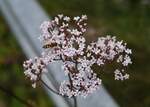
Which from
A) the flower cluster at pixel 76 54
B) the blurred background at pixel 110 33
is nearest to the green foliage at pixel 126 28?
the blurred background at pixel 110 33

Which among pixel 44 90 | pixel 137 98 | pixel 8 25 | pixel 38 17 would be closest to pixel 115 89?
pixel 137 98

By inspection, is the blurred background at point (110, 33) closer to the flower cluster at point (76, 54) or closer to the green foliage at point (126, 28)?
the green foliage at point (126, 28)

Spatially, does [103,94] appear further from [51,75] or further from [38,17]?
[38,17]

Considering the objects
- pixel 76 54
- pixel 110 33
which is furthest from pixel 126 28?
pixel 76 54

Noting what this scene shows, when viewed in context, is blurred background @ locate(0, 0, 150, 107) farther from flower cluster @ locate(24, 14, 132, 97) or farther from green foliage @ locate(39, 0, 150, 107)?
flower cluster @ locate(24, 14, 132, 97)

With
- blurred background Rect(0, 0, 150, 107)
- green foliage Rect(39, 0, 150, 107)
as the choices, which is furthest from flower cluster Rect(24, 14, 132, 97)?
blurred background Rect(0, 0, 150, 107)

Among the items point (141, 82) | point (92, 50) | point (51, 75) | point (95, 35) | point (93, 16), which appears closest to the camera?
point (92, 50)
